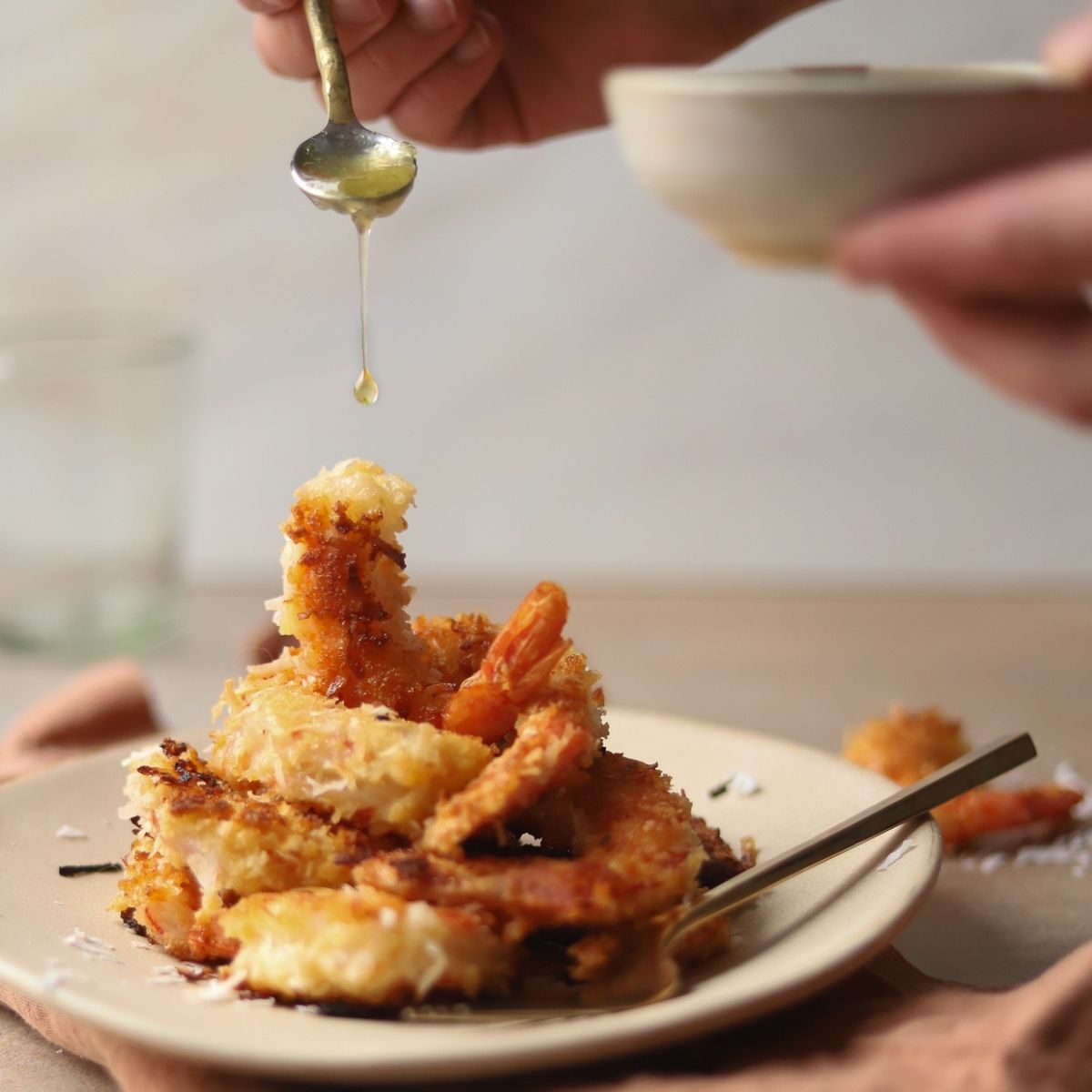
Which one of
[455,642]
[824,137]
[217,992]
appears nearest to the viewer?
[824,137]

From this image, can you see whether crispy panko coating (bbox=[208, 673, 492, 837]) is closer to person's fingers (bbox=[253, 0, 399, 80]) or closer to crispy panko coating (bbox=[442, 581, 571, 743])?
crispy panko coating (bbox=[442, 581, 571, 743])

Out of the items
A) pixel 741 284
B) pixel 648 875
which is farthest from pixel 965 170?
pixel 741 284

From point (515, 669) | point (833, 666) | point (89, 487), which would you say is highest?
point (515, 669)

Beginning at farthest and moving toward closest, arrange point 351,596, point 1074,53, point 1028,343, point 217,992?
1. point 351,596
2. point 217,992
3. point 1028,343
4. point 1074,53

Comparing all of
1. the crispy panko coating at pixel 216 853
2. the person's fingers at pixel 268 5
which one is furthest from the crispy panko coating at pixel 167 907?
the person's fingers at pixel 268 5

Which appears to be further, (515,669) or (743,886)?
(515,669)

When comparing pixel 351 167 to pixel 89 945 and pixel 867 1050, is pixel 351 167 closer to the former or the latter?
pixel 89 945

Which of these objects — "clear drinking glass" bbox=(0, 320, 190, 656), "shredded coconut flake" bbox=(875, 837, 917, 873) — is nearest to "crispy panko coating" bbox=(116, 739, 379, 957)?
"shredded coconut flake" bbox=(875, 837, 917, 873)

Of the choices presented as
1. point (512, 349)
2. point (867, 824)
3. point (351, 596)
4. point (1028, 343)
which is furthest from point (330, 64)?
point (512, 349)
